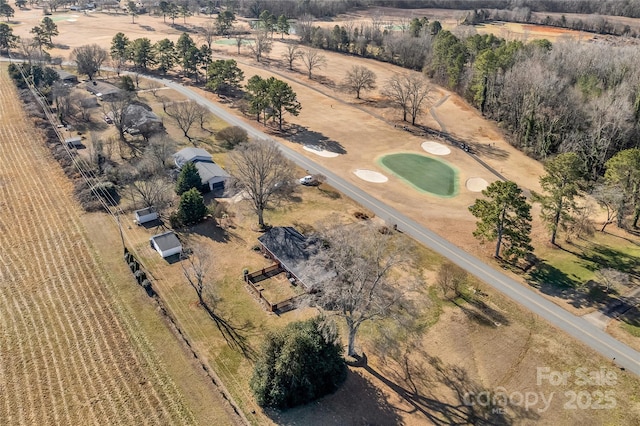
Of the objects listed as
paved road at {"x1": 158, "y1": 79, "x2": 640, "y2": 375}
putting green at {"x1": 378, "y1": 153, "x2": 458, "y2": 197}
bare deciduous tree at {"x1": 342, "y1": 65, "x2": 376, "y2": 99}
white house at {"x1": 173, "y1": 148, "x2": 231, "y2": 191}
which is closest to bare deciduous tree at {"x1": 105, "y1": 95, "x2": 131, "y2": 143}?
white house at {"x1": 173, "y1": 148, "x2": 231, "y2": 191}

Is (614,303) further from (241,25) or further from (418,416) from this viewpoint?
(241,25)

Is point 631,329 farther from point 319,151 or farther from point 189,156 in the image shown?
point 189,156

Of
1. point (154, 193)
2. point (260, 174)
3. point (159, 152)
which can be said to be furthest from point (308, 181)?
point (159, 152)

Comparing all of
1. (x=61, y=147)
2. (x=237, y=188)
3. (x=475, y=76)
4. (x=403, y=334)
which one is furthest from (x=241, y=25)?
(x=403, y=334)

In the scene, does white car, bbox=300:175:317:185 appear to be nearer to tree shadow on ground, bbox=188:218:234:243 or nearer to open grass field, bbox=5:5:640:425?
open grass field, bbox=5:5:640:425

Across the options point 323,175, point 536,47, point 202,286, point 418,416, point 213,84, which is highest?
point 536,47

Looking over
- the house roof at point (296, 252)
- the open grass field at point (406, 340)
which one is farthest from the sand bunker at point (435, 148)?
the house roof at point (296, 252)

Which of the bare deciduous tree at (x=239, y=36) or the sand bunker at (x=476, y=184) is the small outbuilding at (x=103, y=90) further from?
the sand bunker at (x=476, y=184)

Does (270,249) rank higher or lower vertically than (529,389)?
higher
